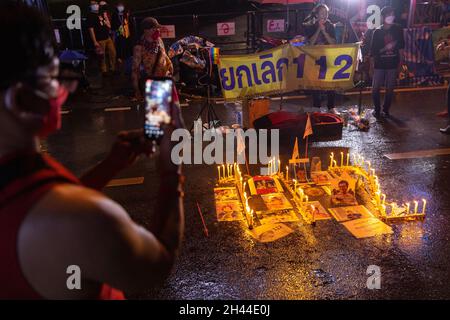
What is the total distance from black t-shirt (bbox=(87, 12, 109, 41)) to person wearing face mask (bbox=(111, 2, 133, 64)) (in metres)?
→ 0.76

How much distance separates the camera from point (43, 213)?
1.32 meters

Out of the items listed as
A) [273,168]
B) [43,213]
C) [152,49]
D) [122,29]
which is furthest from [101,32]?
[43,213]

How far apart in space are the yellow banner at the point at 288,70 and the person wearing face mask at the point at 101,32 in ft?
26.8

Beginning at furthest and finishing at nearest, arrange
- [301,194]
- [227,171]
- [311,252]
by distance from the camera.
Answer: [227,171], [301,194], [311,252]

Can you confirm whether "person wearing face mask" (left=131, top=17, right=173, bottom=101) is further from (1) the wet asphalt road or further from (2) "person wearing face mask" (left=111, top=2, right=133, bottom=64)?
(2) "person wearing face mask" (left=111, top=2, right=133, bottom=64)

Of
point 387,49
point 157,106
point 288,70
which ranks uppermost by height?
point 157,106

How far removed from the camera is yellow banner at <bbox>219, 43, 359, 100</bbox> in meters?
8.53

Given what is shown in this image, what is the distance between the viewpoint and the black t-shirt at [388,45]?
9.73m

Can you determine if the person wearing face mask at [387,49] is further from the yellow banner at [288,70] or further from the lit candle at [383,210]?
the lit candle at [383,210]

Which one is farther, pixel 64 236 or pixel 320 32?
pixel 320 32

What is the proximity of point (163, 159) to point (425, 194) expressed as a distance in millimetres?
5415

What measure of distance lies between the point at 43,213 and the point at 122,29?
15.5 metres

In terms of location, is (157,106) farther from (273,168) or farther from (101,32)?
(101,32)
